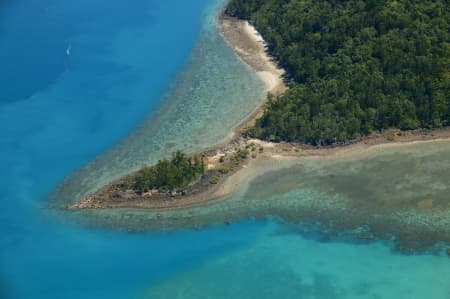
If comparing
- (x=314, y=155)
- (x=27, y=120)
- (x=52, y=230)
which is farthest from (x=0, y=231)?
(x=314, y=155)

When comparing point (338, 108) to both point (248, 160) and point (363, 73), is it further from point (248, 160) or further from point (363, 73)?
point (248, 160)

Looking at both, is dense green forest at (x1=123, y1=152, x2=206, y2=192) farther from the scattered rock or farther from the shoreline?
the scattered rock

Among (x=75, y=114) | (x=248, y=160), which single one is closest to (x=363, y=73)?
(x=248, y=160)

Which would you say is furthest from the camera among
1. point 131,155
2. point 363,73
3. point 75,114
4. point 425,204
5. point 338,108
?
point 75,114

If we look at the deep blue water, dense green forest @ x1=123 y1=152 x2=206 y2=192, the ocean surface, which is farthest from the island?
the deep blue water

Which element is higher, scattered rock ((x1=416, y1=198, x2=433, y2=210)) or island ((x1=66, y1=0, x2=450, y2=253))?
island ((x1=66, y1=0, x2=450, y2=253))

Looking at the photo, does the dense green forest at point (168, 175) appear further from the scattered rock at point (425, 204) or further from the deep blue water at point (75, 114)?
the scattered rock at point (425, 204)
